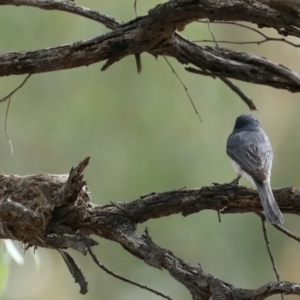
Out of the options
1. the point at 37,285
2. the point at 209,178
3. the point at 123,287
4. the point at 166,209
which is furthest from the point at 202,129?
the point at 166,209

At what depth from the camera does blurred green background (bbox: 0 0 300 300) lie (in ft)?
24.6

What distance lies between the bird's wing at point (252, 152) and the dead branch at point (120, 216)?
0.50 m

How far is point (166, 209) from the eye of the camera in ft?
9.33

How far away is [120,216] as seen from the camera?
2906 mm

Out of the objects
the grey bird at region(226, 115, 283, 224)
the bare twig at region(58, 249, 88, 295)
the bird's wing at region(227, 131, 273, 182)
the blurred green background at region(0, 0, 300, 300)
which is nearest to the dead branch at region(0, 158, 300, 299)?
the bare twig at region(58, 249, 88, 295)

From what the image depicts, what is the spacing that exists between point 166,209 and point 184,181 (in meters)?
4.60

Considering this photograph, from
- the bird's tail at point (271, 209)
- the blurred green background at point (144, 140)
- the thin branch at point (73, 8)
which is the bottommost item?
the bird's tail at point (271, 209)

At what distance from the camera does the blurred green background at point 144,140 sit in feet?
24.6

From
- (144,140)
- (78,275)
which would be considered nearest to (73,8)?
(78,275)

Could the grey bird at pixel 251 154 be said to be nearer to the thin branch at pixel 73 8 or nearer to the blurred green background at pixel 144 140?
the thin branch at pixel 73 8

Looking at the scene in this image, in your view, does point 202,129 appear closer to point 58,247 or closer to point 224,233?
point 224,233

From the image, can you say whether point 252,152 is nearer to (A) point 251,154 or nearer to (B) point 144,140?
(A) point 251,154

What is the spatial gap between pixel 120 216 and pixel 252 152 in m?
1.07

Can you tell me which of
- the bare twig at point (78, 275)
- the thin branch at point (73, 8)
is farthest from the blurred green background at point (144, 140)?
the bare twig at point (78, 275)
